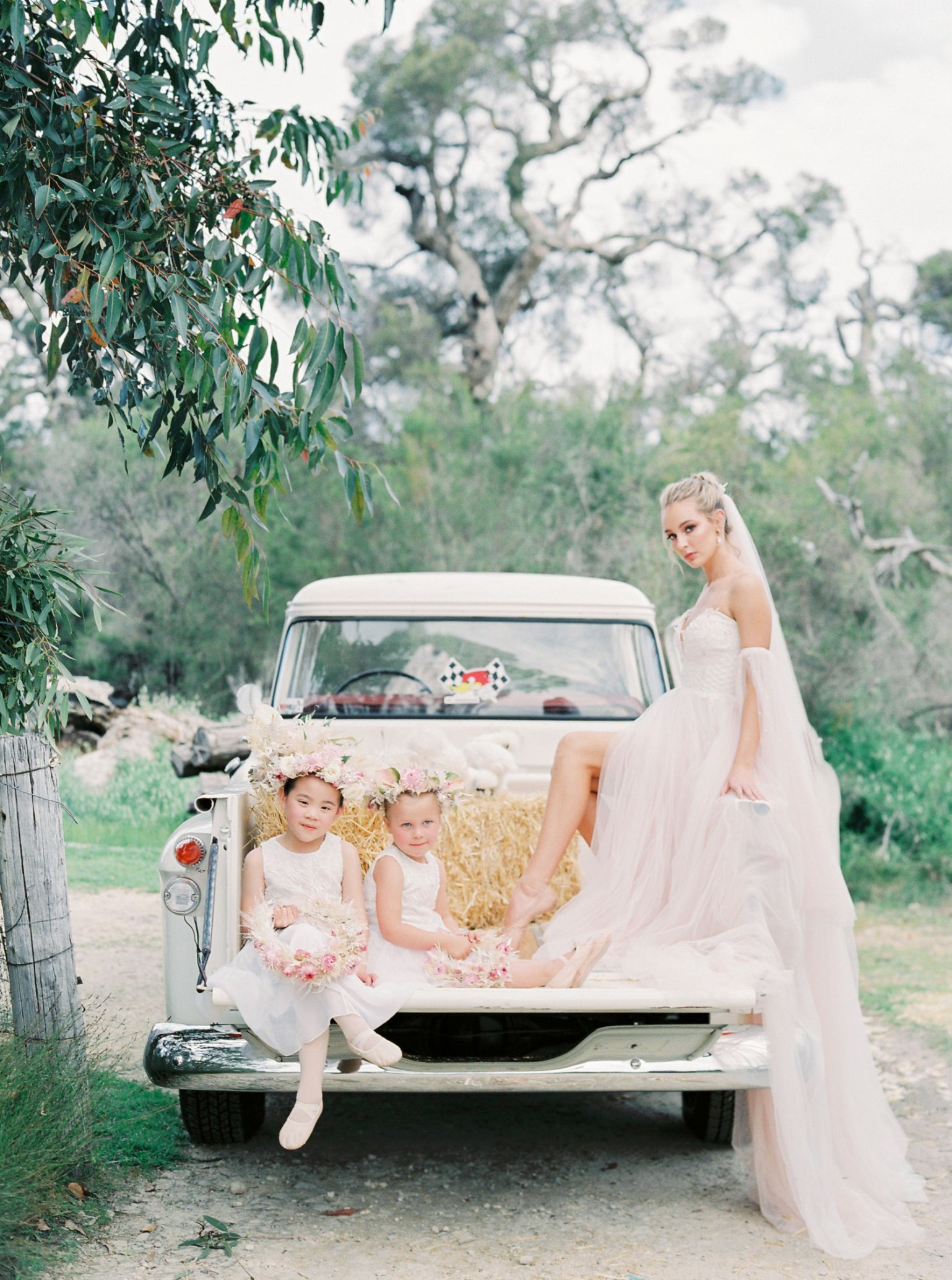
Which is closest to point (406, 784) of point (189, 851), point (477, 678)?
point (189, 851)

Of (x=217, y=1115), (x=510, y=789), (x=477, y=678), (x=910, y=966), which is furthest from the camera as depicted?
(x=910, y=966)

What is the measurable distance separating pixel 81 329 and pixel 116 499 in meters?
11.7

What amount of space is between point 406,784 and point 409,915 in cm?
39

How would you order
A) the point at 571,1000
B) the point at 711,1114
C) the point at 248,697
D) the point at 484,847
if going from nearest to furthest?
A: 1. the point at 571,1000
2. the point at 711,1114
3. the point at 484,847
4. the point at 248,697

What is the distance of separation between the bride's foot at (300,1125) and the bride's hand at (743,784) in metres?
1.46

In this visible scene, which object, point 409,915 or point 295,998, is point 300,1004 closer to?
point 295,998

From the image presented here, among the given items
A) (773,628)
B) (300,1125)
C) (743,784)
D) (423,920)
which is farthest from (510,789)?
(300,1125)

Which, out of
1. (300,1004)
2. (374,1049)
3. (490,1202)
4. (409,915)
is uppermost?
(409,915)

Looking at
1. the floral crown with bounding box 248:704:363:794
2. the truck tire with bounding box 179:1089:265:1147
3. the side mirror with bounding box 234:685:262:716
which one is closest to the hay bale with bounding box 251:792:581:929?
the floral crown with bounding box 248:704:363:794

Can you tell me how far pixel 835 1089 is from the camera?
3695 mm

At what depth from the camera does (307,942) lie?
3377 mm

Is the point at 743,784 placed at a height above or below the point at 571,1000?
above

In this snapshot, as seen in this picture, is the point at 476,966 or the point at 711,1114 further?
the point at 711,1114

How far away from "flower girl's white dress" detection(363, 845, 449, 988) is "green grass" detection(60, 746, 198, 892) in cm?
600
